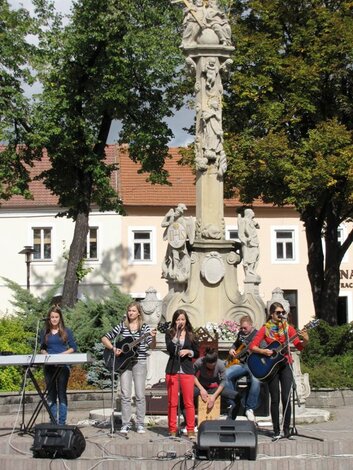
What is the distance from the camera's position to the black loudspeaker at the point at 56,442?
35.9ft

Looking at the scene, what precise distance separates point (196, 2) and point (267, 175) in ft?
31.8

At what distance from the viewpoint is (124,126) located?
2925 cm

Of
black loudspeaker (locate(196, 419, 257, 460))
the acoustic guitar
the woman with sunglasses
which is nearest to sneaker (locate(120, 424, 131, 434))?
the acoustic guitar

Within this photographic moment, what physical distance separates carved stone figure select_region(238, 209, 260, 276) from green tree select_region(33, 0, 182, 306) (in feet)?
33.4

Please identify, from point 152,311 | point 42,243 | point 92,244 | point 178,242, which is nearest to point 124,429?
point 152,311

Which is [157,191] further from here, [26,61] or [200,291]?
[200,291]

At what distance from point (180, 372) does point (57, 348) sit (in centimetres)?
171

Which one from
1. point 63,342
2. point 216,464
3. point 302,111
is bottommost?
point 216,464

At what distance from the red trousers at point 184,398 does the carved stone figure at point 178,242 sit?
17.2 feet

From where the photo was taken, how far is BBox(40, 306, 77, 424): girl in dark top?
1298 centimetres

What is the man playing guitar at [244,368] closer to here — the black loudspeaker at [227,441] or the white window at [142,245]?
the black loudspeaker at [227,441]

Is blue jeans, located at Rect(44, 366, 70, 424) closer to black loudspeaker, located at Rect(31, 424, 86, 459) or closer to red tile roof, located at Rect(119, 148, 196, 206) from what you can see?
black loudspeaker, located at Rect(31, 424, 86, 459)

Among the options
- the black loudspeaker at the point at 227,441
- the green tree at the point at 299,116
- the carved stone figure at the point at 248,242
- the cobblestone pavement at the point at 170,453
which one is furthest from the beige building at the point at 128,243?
the black loudspeaker at the point at 227,441

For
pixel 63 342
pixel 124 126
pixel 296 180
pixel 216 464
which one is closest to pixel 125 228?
pixel 124 126
